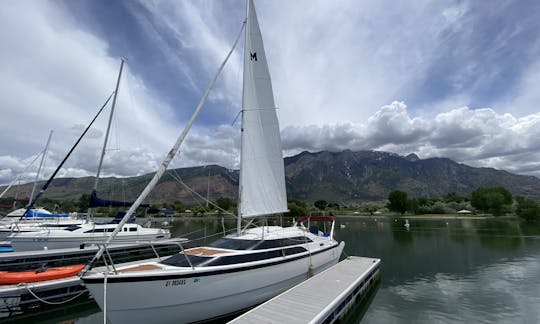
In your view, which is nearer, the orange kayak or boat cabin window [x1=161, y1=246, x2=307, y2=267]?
boat cabin window [x1=161, y1=246, x2=307, y2=267]

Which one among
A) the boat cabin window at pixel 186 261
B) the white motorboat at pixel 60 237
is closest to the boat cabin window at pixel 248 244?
the boat cabin window at pixel 186 261

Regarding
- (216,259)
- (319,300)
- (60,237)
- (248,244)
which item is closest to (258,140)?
(248,244)

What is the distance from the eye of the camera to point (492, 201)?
72.0 m

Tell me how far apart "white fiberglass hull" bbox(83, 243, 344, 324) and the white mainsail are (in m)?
3.61

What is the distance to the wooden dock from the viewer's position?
26.8 ft

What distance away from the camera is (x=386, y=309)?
11.8 m

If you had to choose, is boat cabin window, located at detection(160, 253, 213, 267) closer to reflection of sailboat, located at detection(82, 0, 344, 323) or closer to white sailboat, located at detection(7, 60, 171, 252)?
reflection of sailboat, located at detection(82, 0, 344, 323)

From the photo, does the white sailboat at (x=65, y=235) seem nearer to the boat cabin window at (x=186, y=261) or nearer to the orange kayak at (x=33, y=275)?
the orange kayak at (x=33, y=275)

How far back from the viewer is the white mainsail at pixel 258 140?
44.0 feet

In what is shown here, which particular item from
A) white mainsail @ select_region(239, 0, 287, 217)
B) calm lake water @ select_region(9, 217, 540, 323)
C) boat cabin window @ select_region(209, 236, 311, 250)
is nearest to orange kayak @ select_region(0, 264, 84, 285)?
calm lake water @ select_region(9, 217, 540, 323)

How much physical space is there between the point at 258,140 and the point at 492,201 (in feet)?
285

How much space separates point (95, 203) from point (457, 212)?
92710mm

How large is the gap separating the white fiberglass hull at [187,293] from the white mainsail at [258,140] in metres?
3.61

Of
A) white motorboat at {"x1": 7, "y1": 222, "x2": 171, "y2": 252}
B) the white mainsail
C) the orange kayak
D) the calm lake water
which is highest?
the white mainsail
